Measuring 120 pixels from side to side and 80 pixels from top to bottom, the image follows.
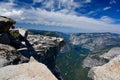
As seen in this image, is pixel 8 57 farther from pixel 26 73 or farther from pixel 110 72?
pixel 110 72

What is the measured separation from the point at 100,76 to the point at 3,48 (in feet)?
36.3

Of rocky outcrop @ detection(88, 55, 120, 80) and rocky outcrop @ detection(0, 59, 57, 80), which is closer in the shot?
rocky outcrop @ detection(0, 59, 57, 80)

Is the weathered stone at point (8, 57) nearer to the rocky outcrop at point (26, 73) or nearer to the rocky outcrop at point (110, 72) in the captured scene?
the rocky outcrop at point (26, 73)

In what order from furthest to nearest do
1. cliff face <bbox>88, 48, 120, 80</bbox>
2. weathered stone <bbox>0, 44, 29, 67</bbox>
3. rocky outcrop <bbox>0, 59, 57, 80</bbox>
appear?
weathered stone <bbox>0, 44, 29, 67</bbox>, cliff face <bbox>88, 48, 120, 80</bbox>, rocky outcrop <bbox>0, 59, 57, 80</bbox>

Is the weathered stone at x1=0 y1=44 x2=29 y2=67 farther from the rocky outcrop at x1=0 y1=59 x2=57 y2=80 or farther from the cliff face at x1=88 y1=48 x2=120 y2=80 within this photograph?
the cliff face at x1=88 y1=48 x2=120 y2=80

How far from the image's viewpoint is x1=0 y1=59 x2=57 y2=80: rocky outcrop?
18556mm

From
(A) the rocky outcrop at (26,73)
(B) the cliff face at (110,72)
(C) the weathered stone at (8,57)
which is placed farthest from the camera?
(C) the weathered stone at (8,57)

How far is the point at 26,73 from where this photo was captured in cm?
1928

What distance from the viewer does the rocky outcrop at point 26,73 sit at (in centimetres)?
1856

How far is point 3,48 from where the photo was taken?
25.4 metres

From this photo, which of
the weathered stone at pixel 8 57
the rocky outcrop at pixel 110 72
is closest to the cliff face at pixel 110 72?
the rocky outcrop at pixel 110 72

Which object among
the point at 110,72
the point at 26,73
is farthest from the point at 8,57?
the point at 110,72

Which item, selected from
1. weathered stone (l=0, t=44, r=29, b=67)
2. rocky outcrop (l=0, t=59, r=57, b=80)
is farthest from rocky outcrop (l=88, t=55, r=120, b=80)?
weathered stone (l=0, t=44, r=29, b=67)

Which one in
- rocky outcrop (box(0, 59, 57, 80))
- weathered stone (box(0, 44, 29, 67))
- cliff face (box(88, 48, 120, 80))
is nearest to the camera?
rocky outcrop (box(0, 59, 57, 80))
